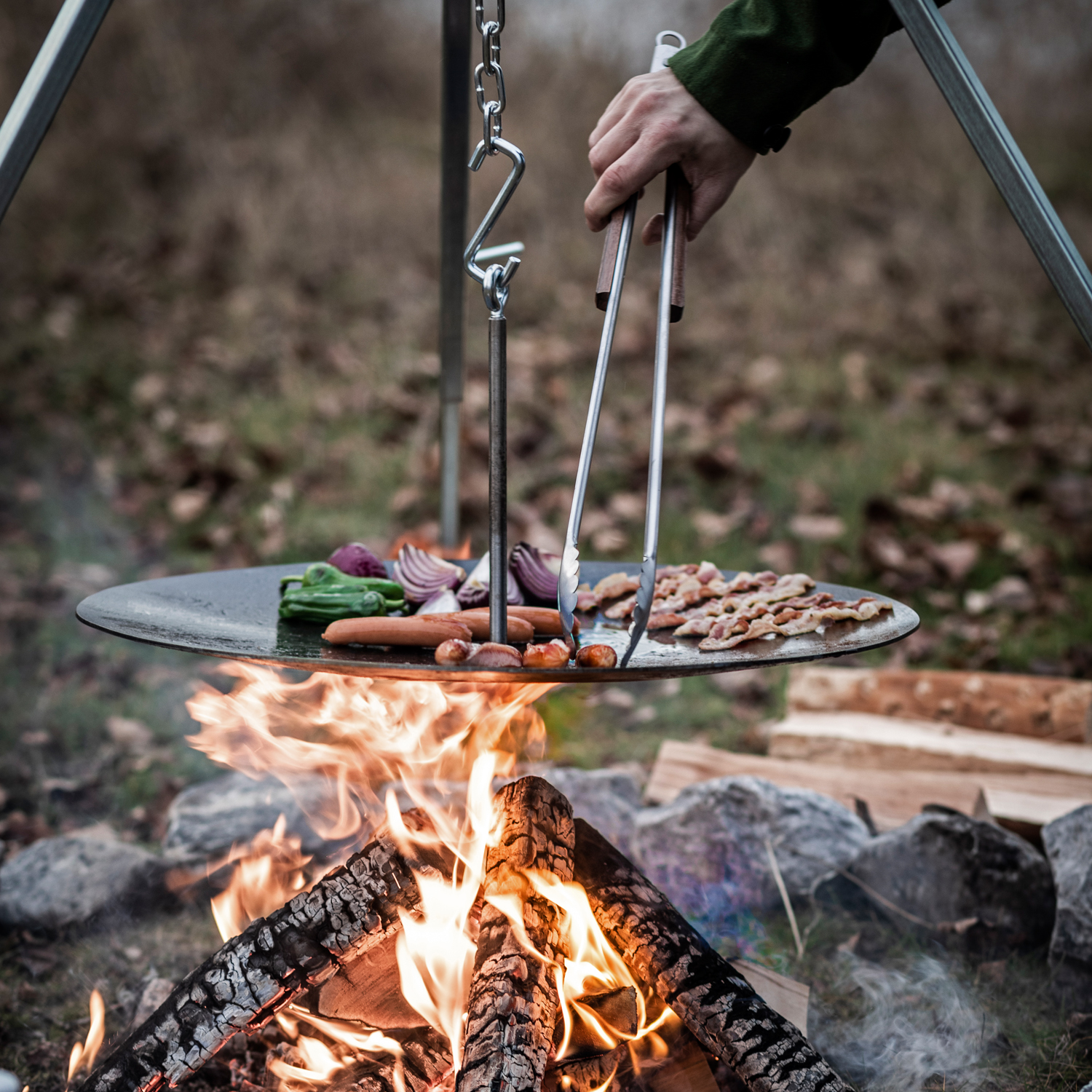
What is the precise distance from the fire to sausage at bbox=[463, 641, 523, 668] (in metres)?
0.33

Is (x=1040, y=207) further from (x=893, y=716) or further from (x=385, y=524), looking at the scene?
(x=385, y=524)

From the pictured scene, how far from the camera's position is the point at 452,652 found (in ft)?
4.57

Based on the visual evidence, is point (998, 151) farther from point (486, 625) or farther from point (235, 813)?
point (235, 813)

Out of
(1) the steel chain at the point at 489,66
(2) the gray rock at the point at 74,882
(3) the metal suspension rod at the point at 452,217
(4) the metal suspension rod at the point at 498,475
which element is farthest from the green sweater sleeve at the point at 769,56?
(2) the gray rock at the point at 74,882

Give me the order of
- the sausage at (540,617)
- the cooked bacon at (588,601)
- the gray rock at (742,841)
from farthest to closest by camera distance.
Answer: the gray rock at (742,841) < the cooked bacon at (588,601) < the sausage at (540,617)

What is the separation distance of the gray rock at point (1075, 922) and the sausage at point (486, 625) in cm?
127

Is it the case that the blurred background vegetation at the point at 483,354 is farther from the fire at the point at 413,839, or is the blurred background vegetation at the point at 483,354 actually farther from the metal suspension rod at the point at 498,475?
the metal suspension rod at the point at 498,475

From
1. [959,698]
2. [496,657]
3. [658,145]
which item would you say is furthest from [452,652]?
[959,698]

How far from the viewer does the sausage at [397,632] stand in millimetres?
1528

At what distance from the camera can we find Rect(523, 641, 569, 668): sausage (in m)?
1.33

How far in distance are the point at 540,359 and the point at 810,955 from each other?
3.76 meters

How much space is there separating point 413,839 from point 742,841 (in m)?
0.98

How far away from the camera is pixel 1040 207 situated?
1287 millimetres

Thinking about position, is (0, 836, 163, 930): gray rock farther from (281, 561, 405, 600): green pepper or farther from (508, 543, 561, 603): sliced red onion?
(508, 543, 561, 603): sliced red onion
